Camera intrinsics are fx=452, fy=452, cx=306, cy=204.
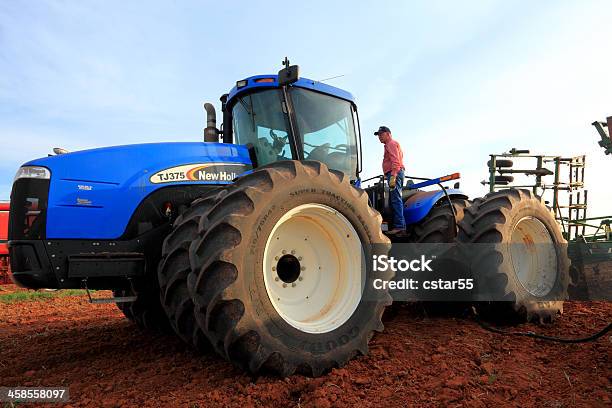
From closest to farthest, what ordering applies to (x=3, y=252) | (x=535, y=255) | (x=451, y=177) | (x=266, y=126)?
(x=266, y=126)
(x=451, y=177)
(x=535, y=255)
(x=3, y=252)

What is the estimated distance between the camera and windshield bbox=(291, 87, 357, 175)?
472 cm

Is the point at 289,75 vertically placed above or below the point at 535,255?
above

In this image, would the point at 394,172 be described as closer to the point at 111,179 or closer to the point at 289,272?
the point at 289,272

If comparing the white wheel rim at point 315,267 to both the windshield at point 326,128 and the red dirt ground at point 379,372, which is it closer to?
the red dirt ground at point 379,372

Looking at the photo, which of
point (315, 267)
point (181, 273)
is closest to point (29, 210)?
point (181, 273)

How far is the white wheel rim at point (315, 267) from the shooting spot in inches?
143

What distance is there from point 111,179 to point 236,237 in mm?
1498

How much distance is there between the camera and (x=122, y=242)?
387cm

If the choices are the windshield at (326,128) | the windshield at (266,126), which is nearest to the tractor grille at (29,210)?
the windshield at (266,126)

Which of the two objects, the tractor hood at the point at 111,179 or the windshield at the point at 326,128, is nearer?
the tractor hood at the point at 111,179

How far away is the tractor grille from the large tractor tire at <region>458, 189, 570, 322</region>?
155 inches

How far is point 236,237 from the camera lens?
10.2 ft

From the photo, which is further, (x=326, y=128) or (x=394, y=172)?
(x=394, y=172)

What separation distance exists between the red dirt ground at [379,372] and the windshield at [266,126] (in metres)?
2.05
